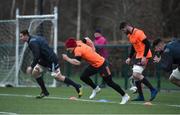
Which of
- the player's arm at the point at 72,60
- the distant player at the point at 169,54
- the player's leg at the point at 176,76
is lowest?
the player's leg at the point at 176,76

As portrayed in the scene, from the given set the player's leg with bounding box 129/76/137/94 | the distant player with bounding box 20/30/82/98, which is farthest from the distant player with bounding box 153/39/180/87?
the player's leg with bounding box 129/76/137/94

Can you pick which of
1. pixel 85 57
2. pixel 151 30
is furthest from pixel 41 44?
pixel 151 30

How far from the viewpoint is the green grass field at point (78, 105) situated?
50.1 feet

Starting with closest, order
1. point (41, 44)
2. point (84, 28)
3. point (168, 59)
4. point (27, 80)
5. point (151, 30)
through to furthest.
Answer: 1. point (168, 59)
2. point (41, 44)
3. point (27, 80)
4. point (151, 30)
5. point (84, 28)

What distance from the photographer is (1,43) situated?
84.9 ft

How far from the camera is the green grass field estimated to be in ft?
50.1

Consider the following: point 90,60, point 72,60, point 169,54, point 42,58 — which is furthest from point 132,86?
point 169,54

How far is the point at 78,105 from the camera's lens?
55.0ft

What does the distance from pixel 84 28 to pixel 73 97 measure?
38.1 meters

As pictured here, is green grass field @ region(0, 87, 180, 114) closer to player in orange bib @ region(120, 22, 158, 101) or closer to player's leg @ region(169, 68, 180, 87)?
player's leg @ region(169, 68, 180, 87)

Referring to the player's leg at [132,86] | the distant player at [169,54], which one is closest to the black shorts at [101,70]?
the distant player at [169,54]

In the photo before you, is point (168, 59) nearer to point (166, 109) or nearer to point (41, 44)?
point (166, 109)

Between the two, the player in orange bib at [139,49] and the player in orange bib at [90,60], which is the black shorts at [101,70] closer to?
the player in orange bib at [90,60]

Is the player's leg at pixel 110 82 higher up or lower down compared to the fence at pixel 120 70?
higher up
